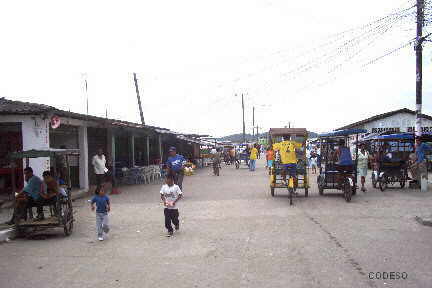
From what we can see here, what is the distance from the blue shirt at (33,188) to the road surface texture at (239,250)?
3.28 feet

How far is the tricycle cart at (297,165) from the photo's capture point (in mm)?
13906

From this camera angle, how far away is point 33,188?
382 inches

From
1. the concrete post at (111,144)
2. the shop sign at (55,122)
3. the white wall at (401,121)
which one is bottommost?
the concrete post at (111,144)

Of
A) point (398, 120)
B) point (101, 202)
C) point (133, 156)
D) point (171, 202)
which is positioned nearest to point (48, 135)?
point (101, 202)

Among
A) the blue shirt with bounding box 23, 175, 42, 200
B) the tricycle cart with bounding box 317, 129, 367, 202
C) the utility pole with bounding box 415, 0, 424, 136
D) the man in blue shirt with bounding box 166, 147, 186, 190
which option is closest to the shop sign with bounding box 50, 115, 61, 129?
the man in blue shirt with bounding box 166, 147, 186, 190

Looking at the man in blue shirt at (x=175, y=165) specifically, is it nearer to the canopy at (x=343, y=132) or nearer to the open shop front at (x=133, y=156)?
the canopy at (x=343, y=132)

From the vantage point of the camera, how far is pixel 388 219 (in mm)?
10180

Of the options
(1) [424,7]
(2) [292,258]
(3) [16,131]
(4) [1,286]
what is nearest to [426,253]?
Result: (2) [292,258]

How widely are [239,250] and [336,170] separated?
8.06m

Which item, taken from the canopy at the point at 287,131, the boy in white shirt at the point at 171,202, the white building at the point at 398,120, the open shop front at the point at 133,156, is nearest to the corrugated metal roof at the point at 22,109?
the boy in white shirt at the point at 171,202

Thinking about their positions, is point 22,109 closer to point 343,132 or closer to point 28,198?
point 28,198

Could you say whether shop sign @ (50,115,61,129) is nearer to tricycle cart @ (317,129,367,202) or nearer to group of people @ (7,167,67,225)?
group of people @ (7,167,67,225)

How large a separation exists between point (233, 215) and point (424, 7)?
1042 cm

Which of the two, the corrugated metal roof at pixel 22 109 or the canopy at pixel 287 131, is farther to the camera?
the canopy at pixel 287 131
